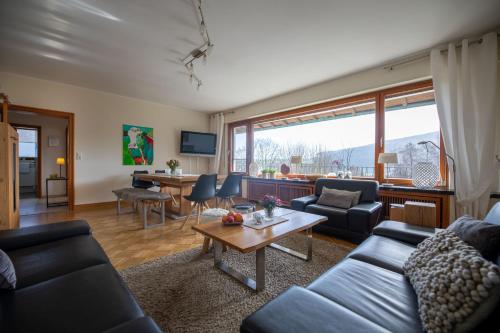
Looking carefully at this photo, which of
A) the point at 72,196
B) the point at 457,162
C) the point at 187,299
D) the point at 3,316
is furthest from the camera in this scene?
the point at 72,196

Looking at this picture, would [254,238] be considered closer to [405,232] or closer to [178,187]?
[405,232]

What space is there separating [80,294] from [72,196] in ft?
14.4

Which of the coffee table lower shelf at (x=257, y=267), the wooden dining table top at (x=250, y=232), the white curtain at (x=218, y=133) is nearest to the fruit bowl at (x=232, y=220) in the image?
the wooden dining table top at (x=250, y=232)

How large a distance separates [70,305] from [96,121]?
477 centimetres

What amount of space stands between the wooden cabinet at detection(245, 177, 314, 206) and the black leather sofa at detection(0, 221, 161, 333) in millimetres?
3533

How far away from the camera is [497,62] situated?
2475 millimetres

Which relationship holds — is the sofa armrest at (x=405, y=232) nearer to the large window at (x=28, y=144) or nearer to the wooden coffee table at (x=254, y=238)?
the wooden coffee table at (x=254, y=238)

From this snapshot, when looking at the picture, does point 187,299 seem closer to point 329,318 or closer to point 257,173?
point 329,318

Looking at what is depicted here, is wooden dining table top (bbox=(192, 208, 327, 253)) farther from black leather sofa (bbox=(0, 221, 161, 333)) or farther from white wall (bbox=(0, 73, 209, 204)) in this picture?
white wall (bbox=(0, 73, 209, 204))

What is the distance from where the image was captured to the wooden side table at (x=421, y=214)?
6.79 feet

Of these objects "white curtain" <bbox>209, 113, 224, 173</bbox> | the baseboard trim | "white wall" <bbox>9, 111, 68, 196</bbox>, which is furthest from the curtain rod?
"white wall" <bbox>9, 111, 68, 196</bbox>

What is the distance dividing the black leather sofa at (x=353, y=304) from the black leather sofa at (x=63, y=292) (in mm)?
450

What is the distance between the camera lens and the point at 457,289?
0.75m

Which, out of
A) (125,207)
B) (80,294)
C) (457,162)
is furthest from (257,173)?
(80,294)
